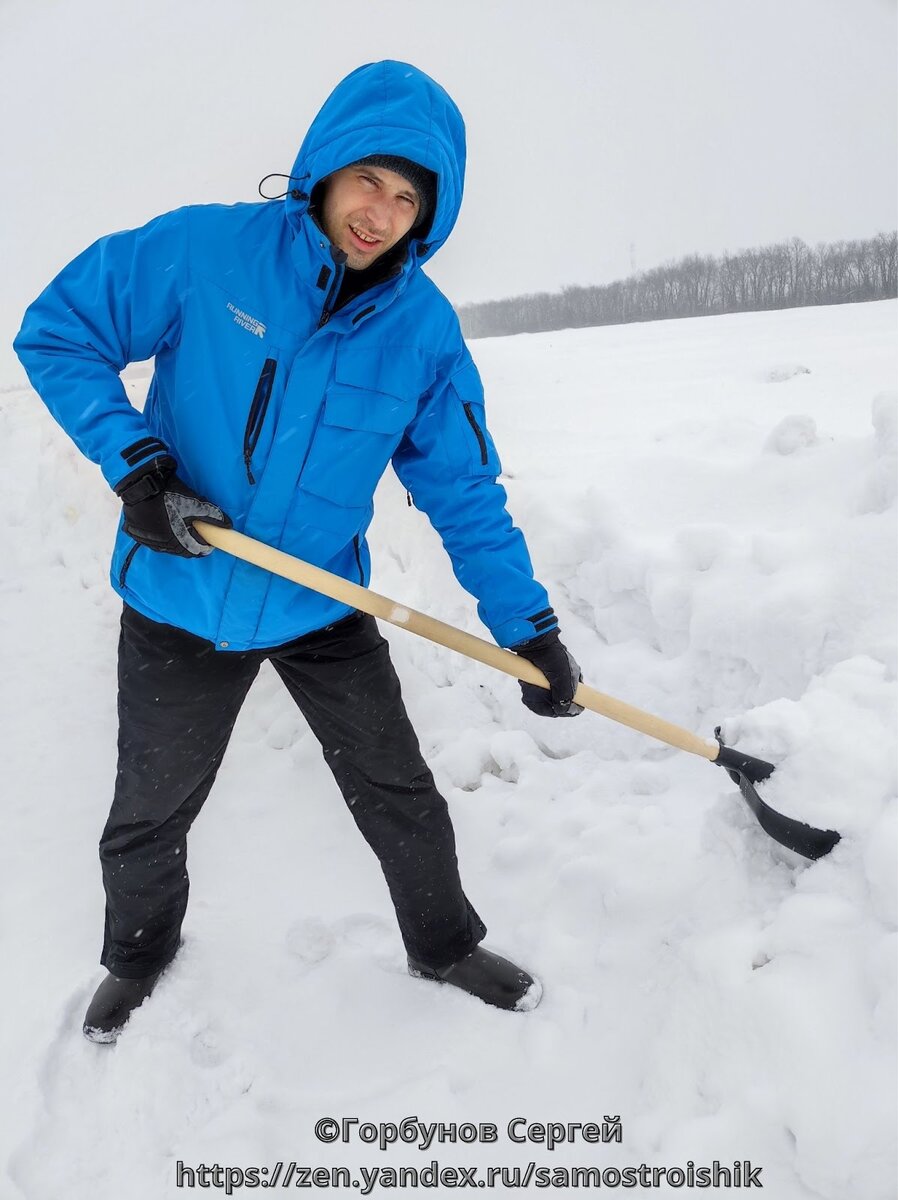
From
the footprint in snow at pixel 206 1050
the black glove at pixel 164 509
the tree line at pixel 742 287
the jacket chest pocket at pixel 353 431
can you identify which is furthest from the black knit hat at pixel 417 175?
the tree line at pixel 742 287

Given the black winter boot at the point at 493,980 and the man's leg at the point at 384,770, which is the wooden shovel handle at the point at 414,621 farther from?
the black winter boot at the point at 493,980

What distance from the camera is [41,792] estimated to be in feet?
11.2

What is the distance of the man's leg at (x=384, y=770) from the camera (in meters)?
2.12

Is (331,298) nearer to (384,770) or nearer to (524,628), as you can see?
(524,628)

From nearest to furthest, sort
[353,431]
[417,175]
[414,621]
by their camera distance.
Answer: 1. [417,175]
2. [353,431]
3. [414,621]

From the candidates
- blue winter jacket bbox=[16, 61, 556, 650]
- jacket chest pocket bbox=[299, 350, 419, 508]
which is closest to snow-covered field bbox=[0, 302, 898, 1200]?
blue winter jacket bbox=[16, 61, 556, 650]

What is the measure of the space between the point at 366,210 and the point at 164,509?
2.71 ft

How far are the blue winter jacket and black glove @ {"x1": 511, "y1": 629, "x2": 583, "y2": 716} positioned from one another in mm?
564

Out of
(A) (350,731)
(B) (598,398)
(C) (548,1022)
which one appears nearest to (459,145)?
(A) (350,731)

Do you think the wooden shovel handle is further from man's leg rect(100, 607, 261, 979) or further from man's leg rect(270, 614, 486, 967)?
man's leg rect(100, 607, 261, 979)

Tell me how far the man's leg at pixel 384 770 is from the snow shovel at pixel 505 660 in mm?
155

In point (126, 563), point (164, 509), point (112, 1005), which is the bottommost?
point (112, 1005)

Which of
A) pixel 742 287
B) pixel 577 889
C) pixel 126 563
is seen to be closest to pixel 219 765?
pixel 126 563

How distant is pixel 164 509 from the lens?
5.66ft
